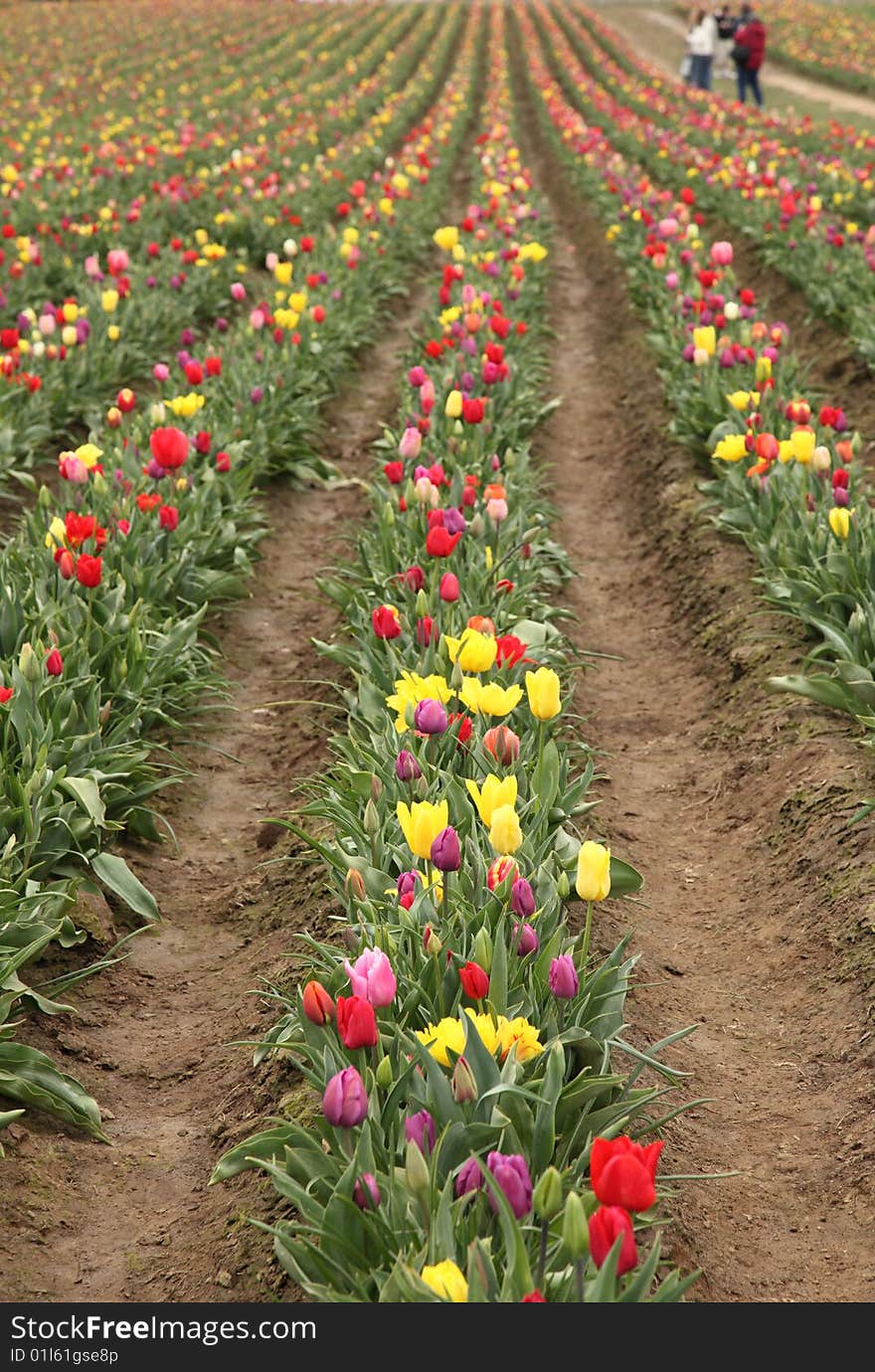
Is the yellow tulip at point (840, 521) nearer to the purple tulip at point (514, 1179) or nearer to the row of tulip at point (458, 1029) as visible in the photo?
the row of tulip at point (458, 1029)

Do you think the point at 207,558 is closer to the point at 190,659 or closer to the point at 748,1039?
the point at 190,659

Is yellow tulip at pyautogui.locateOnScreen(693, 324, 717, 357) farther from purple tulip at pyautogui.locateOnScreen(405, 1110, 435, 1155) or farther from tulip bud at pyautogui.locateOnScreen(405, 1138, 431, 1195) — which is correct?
tulip bud at pyautogui.locateOnScreen(405, 1138, 431, 1195)

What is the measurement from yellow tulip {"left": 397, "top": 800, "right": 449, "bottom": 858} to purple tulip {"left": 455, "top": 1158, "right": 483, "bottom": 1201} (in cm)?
77

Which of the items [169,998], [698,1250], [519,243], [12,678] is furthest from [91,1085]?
[519,243]

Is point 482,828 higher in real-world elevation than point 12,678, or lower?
higher

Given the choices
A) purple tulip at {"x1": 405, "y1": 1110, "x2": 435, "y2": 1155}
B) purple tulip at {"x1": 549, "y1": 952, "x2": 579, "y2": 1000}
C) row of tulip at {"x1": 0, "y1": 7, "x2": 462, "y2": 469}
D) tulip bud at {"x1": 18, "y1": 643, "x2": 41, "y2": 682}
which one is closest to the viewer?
purple tulip at {"x1": 405, "y1": 1110, "x2": 435, "y2": 1155}

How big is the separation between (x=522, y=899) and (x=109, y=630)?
2.72m

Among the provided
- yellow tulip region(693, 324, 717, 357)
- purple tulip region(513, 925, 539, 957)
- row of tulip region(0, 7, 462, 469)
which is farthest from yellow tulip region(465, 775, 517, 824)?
yellow tulip region(693, 324, 717, 357)

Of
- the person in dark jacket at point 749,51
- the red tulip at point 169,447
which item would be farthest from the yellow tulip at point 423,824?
the person in dark jacket at point 749,51

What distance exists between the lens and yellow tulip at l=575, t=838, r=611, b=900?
9.72ft

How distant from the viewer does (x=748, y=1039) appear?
4.03m

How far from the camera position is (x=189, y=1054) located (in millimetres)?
4008

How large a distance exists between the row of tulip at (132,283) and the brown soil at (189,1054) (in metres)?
2.79
